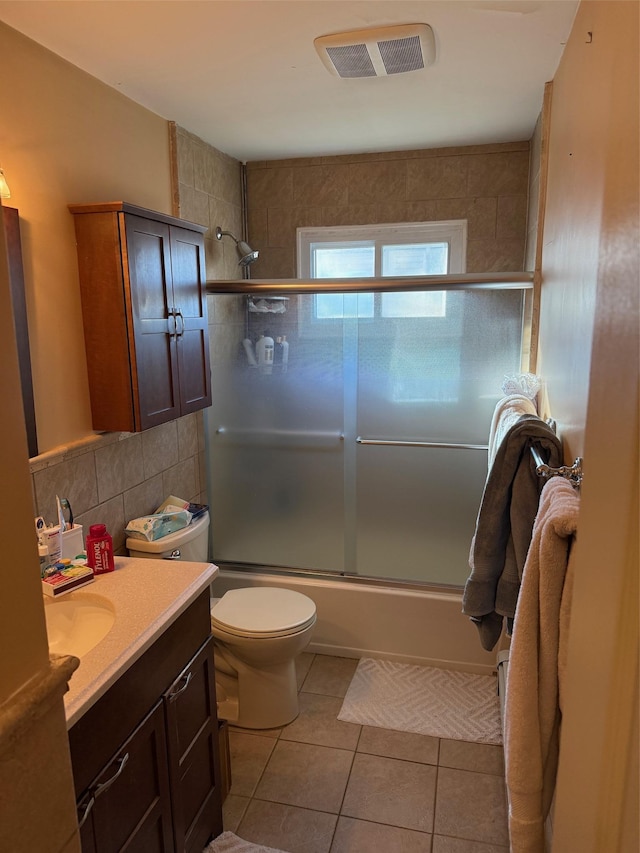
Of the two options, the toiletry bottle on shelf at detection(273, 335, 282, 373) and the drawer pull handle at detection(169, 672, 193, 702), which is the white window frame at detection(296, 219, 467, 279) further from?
the drawer pull handle at detection(169, 672, 193, 702)

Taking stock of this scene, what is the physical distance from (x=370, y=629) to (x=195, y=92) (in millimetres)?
2448

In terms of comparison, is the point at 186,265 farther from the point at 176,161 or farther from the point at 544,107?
the point at 544,107

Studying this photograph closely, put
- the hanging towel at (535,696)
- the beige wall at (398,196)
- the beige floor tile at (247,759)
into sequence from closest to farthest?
the hanging towel at (535,696) < the beige floor tile at (247,759) < the beige wall at (398,196)

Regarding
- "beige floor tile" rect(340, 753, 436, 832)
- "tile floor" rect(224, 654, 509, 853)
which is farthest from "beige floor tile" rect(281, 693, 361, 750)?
"beige floor tile" rect(340, 753, 436, 832)

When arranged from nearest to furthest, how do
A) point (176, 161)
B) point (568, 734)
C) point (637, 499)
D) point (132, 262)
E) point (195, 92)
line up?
point (637, 499) < point (568, 734) < point (132, 262) < point (195, 92) < point (176, 161)

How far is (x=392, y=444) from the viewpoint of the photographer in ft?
9.39

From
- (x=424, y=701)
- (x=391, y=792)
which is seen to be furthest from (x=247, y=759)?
(x=424, y=701)

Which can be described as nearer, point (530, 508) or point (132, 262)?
point (530, 508)

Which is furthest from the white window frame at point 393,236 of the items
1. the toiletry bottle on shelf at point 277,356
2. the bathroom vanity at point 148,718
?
the bathroom vanity at point 148,718

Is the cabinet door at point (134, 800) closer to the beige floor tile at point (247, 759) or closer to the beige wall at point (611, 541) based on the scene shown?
the beige floor tile at point (247, 759)

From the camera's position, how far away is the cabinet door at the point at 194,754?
5.34 feet

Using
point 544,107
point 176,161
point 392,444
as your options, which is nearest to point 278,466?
point 392,444

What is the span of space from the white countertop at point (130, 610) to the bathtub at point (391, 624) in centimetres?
118

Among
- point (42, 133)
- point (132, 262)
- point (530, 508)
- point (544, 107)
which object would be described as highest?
point (544, 107)
